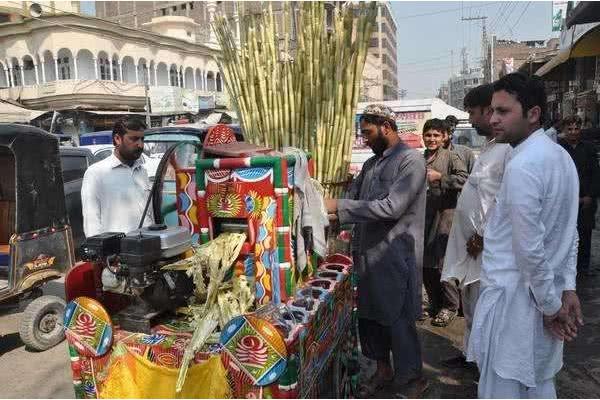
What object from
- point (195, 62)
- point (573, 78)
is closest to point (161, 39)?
point (195, 62)

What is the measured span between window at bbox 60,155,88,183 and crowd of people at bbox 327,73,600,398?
4155 mm

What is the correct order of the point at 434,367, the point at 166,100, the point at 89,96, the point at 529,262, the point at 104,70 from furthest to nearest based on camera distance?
the point at 104,70 → the point at 89,96 → the point at 166,100 → the point at 434,367 → the point at 529,262

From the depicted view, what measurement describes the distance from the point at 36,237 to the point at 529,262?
142 inches

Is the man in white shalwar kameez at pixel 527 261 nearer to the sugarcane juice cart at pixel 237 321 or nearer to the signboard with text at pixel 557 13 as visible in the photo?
the sugarcane juice cart at pixel 237 321

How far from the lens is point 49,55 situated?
76.8 ft

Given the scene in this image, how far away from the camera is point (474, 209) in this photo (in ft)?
8.43

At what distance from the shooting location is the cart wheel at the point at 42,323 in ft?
12.1

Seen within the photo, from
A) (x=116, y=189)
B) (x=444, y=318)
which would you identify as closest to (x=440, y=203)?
(x=444, y=318)

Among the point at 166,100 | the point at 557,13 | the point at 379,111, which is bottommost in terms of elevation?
the point at 379,111

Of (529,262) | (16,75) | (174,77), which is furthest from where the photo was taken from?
(174,77)

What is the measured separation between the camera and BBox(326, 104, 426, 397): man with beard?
2449mm

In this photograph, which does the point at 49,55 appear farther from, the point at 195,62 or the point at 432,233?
the point at 432,233

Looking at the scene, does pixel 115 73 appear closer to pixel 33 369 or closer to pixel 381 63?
pixel 33 369

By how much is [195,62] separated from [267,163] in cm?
3002
